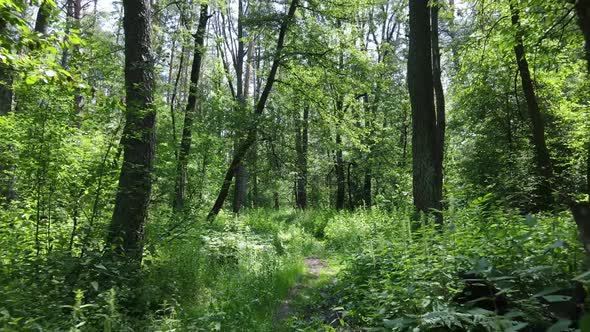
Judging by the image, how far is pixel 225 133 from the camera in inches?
456

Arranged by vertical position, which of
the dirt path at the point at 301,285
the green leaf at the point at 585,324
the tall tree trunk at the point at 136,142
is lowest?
the dirt path at the point at 301,285

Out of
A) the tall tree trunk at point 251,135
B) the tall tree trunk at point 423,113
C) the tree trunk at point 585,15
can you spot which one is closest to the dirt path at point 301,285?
the tall tree trunk at point 423,113

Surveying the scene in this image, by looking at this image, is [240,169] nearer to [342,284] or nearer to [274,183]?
[274,183]

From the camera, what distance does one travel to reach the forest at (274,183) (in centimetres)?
283

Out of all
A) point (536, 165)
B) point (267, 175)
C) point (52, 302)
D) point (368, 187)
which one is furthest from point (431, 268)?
point (368, 187)

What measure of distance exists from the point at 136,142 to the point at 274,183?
782 cm

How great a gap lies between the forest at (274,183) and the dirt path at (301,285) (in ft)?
0.16

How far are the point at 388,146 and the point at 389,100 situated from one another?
12.1 feet

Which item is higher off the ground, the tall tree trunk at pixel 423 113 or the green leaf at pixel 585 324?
the tall tree trunk at pixel 423 113

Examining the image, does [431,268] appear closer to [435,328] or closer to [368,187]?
[435,328]

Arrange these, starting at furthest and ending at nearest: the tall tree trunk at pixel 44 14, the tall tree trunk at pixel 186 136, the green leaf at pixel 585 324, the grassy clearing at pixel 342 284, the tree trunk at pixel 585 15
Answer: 1. the tall tree trunk at pixel 186 136
2. the tall tree trunk at pixel 44 14
3. the grassy clearing at pixel 342 284
4. the tree trunk at pixel 585 15
5. the green leaf at pixel 585 324

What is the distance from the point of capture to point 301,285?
21.9 feet

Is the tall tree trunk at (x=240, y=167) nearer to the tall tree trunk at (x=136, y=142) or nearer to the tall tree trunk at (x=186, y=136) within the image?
the tall tree trunk at (x=186, y=136)

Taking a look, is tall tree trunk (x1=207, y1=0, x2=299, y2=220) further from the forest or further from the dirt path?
the dirt path
